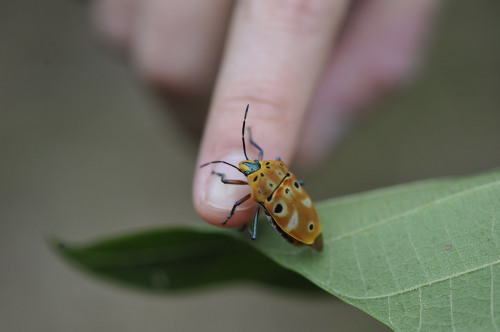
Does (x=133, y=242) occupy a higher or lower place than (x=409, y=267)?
lower

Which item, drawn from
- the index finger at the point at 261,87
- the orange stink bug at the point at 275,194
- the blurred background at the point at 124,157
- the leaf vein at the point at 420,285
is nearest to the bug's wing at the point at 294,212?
the orange stink bug at the point at 275,194

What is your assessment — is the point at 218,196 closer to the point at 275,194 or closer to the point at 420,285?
Result: the point at 275,194

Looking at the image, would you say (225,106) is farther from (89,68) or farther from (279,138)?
(89,68)

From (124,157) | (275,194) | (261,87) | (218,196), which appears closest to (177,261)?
(218,196)

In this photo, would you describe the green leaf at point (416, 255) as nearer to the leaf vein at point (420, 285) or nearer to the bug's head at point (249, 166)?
the leaf vein at point (420, 285)

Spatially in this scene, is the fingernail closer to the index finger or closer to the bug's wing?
the index finger

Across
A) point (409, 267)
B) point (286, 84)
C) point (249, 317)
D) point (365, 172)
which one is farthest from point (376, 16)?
point (249, 317)
